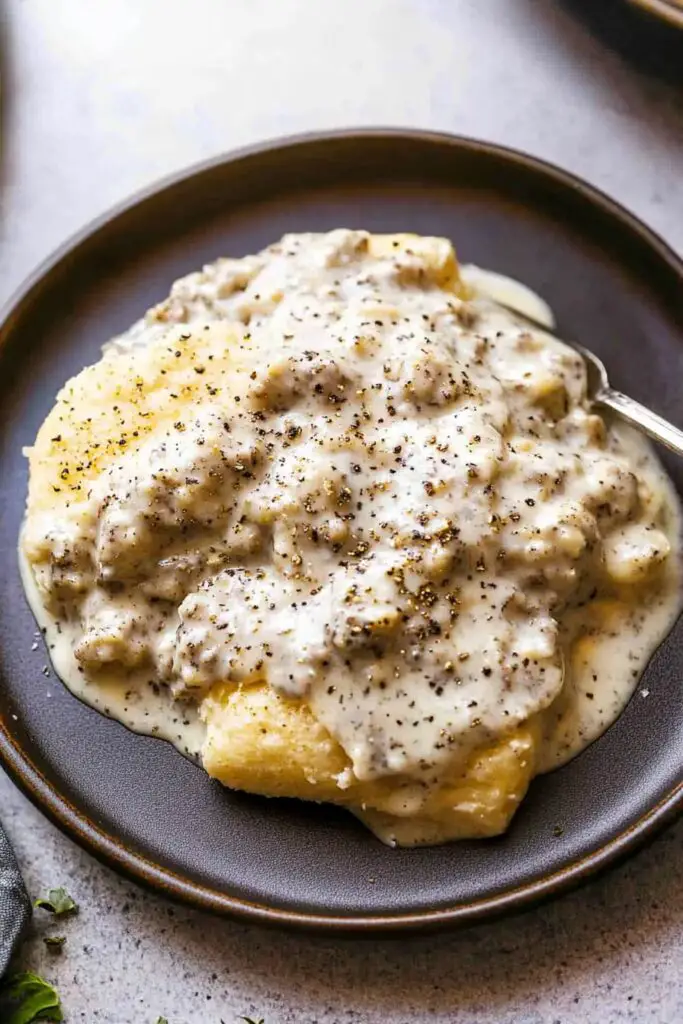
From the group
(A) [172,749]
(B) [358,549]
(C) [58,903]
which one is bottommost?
(C) [58,903]

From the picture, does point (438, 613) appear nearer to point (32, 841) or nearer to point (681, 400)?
point (681, 400)

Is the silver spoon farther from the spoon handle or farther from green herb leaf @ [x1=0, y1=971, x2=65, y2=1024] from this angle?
green herb leaf @ [x1=0, y1=971, x2=65, y2=1024]

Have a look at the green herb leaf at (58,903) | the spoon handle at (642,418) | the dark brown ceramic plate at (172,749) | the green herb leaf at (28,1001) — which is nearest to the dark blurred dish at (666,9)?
the dark brown ceramic plate at (172,749)

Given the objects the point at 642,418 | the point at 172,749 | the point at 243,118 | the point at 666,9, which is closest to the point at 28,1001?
the point at 172,749

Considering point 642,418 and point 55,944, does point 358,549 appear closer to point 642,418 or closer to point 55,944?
point 642,418

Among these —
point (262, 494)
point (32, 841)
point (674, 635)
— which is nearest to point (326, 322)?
point (262, 494)

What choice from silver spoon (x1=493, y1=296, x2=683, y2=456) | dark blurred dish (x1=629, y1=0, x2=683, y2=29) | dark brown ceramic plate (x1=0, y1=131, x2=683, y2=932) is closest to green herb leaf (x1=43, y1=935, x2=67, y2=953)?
dark brown ceramic plate (x1=0, y1=131, x2=683, y2=932)

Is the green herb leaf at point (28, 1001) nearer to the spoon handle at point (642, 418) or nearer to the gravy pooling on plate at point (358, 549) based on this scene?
the gravy pooling on plate at point (358, 549)

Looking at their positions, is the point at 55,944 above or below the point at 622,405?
below
